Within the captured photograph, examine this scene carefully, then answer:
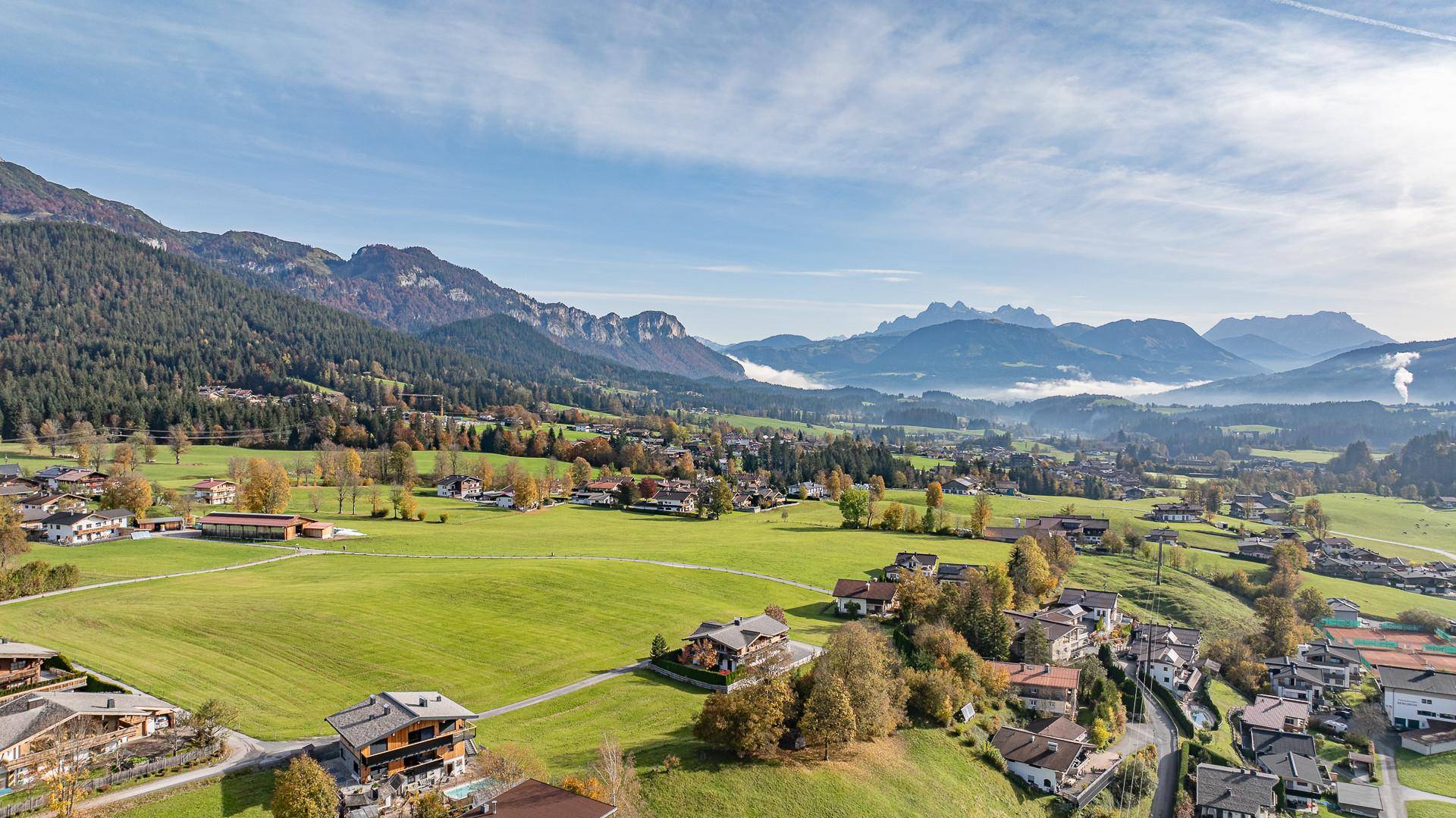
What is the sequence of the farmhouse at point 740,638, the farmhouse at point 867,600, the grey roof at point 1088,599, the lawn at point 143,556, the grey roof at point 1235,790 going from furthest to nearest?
1. the grey roof at point 1088,599
2. the farmhouse at point 867,600
3. the lawn at point 143,556
4. the farmhouse at point 740,638
5. the grey roof at point 1235,790

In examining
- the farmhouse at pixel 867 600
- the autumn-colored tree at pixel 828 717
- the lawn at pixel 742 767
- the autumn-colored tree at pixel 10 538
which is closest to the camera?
the lawn at pixel 742 767

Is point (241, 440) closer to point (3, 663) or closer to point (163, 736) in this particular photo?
point (3, 663)

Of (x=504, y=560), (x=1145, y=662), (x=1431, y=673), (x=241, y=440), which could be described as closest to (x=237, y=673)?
(x=504, y=560)

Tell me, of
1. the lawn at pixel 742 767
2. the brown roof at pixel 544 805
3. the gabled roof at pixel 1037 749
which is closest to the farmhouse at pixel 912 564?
the gabled roof at pixel 1037 749

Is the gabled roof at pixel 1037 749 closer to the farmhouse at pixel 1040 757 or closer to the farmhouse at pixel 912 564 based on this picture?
the farmhouse at pixel 1040 757

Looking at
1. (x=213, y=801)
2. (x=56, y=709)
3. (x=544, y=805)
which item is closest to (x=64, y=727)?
(x=56, y=709)

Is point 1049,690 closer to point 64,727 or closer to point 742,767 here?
point 742,767
